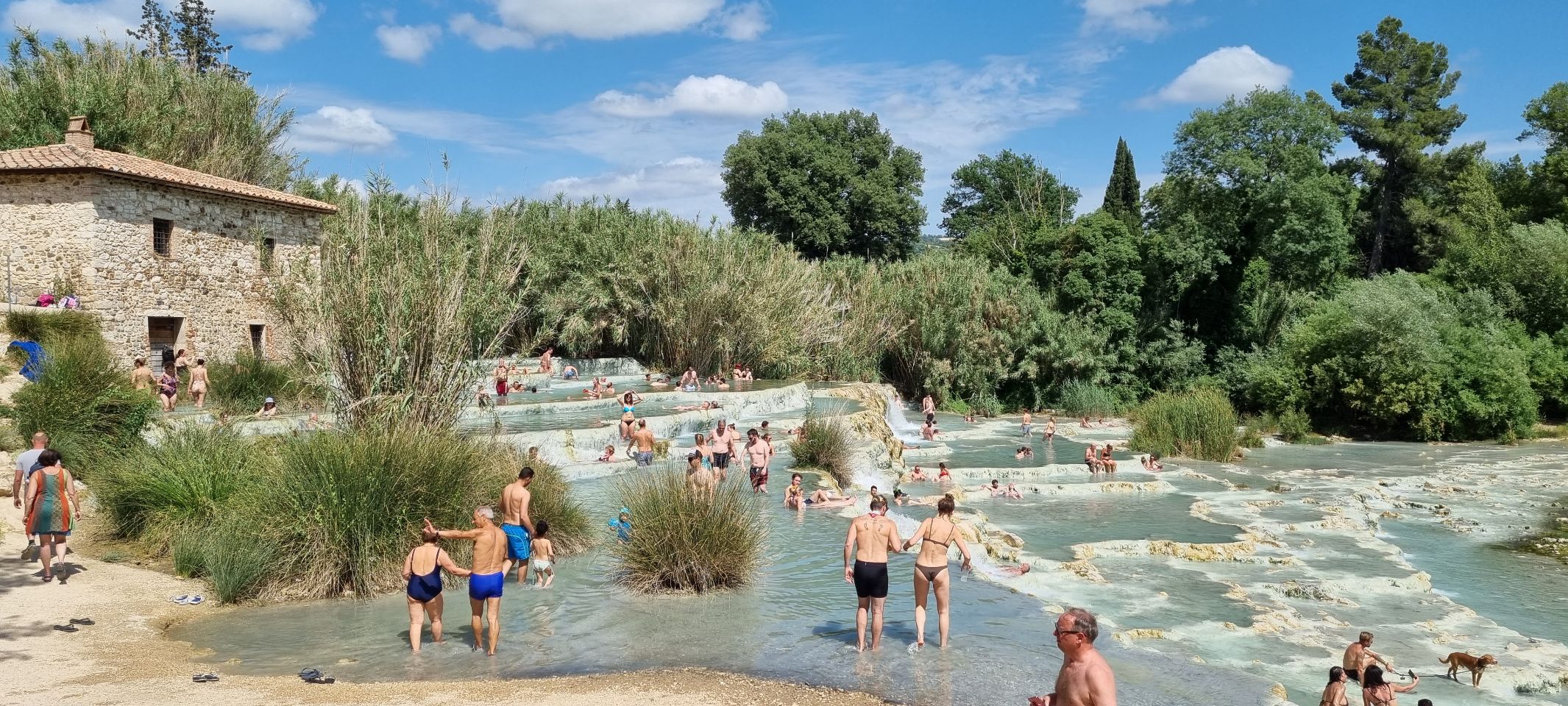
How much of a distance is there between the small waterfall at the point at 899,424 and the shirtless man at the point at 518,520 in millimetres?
19610

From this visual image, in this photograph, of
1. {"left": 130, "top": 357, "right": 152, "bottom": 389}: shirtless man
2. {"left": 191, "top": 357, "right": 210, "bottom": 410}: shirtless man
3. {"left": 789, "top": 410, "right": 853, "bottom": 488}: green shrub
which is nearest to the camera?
{"left": 130, "top": 357, "right": 152, "bottom": 389}: shirtless man

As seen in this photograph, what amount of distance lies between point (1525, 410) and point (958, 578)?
29827 millimetres

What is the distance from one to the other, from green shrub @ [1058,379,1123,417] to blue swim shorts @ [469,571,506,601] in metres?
31.9

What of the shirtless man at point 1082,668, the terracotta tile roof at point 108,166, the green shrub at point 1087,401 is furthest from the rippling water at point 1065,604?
the green shrub at point 1087,401

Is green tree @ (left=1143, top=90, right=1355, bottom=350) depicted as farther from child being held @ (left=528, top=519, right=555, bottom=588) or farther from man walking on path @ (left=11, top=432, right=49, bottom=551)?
man walking on path @ (left=11, top=432, right=49, bottom=551)

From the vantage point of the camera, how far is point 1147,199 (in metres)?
48.2

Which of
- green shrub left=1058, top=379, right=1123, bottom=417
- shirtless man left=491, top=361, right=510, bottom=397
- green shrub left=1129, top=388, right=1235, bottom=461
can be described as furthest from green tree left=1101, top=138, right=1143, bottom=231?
shirtless man left=491, top=361, right=510, bottom=397

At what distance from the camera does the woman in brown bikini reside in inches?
368

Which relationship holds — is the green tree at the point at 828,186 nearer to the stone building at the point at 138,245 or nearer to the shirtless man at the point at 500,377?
the shirtless man at the point at 500,377

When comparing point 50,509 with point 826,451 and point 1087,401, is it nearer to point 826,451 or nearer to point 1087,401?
point 826,451

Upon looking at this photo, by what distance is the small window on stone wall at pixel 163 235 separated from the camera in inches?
934

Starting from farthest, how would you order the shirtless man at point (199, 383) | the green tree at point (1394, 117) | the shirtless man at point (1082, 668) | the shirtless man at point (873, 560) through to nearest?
the green tree at point (1394, 117), the shirtless man at point (199, 383), the shirtless man at point (873, 560), the shirtless man at point (1082, 668)

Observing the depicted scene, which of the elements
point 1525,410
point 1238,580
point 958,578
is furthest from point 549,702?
point 1525,410

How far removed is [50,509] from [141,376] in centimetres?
964
